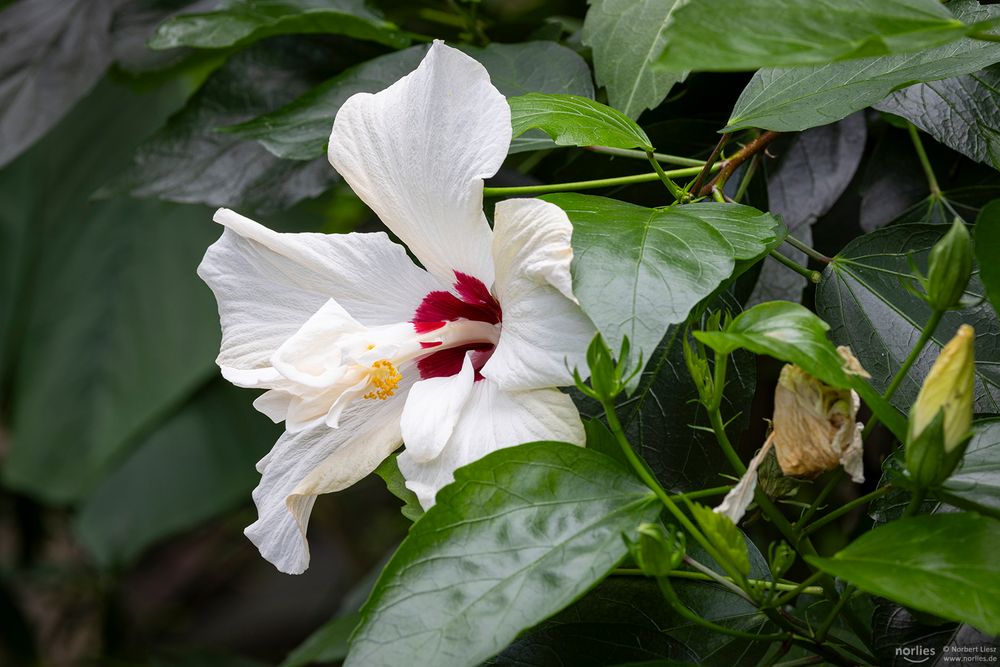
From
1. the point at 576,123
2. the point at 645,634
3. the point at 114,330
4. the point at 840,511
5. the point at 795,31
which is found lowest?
the point at 114,330

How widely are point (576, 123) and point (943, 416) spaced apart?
0.84 feet

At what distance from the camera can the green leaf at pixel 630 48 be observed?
0.64m

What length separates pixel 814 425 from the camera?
0.46 m

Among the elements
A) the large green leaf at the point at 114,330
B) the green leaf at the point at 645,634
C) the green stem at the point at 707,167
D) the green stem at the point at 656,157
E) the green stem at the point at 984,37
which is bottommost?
the large green leaf at the point at 114,330

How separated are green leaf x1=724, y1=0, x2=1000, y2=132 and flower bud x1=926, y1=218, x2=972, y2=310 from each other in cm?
14

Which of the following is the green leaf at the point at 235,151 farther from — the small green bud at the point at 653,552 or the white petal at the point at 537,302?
the small green bud at the point at 653,552

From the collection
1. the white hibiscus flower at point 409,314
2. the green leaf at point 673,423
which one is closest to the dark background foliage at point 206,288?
the green leaf at point 673,423

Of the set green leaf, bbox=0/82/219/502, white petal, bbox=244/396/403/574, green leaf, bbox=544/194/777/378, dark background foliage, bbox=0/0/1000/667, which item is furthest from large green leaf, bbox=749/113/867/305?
green leaf, bbox=0/82/219/502

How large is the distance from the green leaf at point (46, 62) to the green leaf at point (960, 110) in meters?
0.74

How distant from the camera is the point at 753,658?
54 centimetres

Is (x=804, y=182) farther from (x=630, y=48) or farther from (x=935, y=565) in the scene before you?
(x=935, y=565)

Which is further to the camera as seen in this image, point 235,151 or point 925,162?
point 235,151

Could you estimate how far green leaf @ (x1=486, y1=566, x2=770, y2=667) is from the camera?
1.76 feet

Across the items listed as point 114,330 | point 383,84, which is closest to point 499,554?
point 383,84
